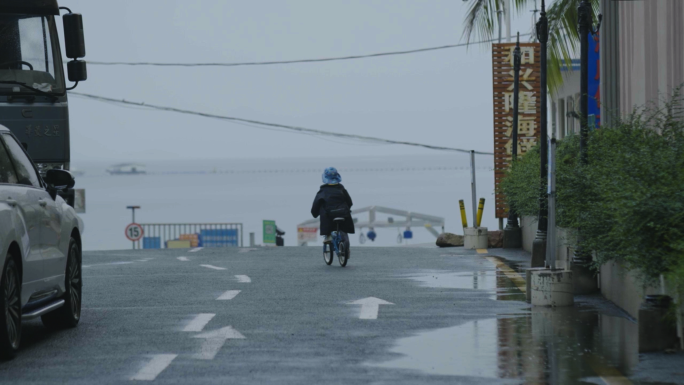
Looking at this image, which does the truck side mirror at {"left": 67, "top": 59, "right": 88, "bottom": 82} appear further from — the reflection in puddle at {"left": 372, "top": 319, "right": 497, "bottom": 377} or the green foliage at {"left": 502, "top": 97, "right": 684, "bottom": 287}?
the reflection in puddle at {"left": 372, "top": 319, "right": 497, "bottom": 377}

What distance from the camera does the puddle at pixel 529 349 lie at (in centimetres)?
823

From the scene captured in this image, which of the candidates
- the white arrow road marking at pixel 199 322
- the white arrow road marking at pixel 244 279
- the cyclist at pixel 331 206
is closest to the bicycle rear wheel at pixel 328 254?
the cyclist at pixel 331 206

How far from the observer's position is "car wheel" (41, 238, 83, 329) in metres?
10.8

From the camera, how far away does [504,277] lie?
55.5 feet

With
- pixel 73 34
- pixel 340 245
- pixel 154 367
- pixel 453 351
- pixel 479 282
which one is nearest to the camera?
pixel 154 367

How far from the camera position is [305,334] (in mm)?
10344

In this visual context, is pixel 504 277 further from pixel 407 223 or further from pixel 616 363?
pixel 407 223

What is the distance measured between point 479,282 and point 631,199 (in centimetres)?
661

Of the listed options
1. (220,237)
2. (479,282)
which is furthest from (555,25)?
(220,237)

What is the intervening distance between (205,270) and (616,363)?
38.1 feet

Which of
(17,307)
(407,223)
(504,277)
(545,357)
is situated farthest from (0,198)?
(407,223)

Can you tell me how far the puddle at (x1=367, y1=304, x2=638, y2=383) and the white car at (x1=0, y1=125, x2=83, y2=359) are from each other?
2.94 m

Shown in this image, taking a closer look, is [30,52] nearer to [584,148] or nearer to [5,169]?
[5,169]

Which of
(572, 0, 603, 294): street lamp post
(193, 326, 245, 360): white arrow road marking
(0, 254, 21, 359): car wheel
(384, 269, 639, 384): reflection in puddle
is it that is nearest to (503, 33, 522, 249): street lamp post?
(572, 0, 603, 294): street lamp post
